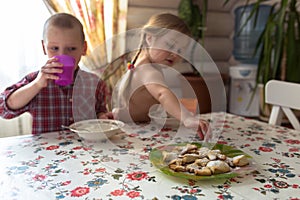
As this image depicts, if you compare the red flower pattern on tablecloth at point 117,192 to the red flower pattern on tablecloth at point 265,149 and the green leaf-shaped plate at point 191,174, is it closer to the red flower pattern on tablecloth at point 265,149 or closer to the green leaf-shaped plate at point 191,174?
the green leaf-shaped plate at point 191,174

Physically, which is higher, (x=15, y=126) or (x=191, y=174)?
(x=191, y=174)

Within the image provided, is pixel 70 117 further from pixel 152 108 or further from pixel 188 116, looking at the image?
pixel 188 116

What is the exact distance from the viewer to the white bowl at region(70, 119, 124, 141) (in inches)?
36.4

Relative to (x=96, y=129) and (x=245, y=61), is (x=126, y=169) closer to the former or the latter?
(x=96, y=129)

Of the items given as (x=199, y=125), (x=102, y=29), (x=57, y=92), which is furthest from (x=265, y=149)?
(x=102, y=29)

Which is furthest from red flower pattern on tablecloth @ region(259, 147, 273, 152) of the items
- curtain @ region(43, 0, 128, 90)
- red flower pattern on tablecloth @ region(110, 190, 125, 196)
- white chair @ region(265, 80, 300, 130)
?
curtain @ region(43, 0, 128, 90)

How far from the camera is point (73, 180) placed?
670mm

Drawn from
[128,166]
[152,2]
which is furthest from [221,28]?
[128,166]

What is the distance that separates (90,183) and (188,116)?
17.5 inches

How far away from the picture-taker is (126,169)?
2.40 ft

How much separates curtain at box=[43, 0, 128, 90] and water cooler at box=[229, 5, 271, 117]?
110cm

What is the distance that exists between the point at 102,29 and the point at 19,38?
54cm

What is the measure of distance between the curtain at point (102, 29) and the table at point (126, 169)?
958 millimetres

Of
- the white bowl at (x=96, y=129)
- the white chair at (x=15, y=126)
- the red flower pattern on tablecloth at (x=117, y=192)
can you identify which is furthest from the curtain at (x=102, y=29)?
the red flower pattern on tablecloth at (x=117, y=192)
